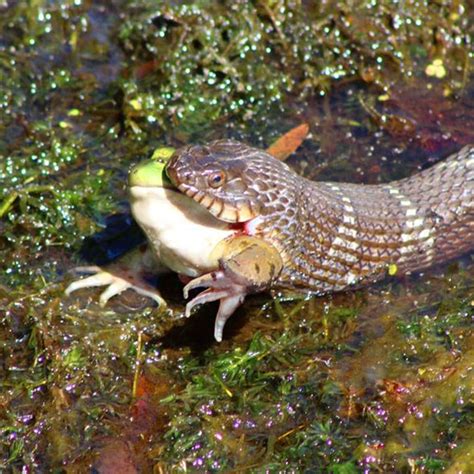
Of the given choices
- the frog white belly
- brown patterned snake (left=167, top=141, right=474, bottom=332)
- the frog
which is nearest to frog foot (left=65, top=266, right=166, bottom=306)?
the frog

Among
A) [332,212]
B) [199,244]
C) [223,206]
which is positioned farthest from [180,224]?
[332,212]

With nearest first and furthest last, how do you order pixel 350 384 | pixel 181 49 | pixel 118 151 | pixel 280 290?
1. pixel 350 384
2. pixel 280 290
3. pixel 118 151
4. pixel 181 49

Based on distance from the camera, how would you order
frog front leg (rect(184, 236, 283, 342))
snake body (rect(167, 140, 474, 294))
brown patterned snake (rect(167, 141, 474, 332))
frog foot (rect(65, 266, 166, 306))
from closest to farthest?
frog front leg (rect(184, 236, 283, 342)) → brown patterned snake (rect(167, 141, 474, 332)) → snake body (rect(167, 140, 474, 294)) → frog foot (rect(65, 266, 166, 306))

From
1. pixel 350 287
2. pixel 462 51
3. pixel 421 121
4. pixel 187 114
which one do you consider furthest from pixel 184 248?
pixel 462 51

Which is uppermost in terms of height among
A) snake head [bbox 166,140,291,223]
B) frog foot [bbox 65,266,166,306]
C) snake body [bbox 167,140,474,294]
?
snake head [bbox 166,140,291,223]

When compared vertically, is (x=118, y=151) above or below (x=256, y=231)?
below

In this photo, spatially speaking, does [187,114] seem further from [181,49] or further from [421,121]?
[421,121]

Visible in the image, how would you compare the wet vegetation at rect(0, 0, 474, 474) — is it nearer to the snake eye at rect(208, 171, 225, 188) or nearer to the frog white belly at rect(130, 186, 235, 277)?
the frog white belly at rect(130, 186, 235, 277)
